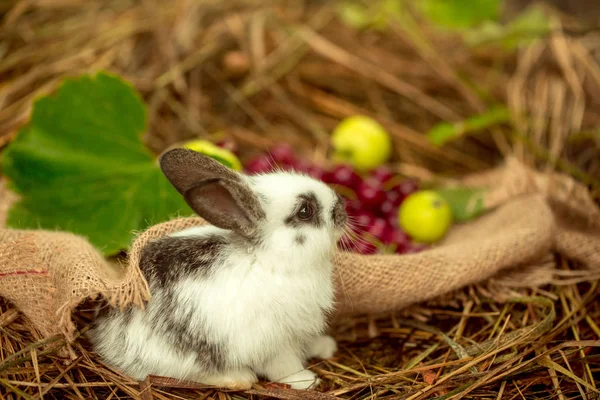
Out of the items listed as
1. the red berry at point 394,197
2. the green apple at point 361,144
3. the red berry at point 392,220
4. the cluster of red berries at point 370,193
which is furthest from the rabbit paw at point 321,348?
the green apple at point 361,144

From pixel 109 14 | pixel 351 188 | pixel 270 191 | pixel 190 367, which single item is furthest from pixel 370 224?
pixel 109 14

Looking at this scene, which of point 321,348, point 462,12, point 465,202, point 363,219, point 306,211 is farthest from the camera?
point 462,12

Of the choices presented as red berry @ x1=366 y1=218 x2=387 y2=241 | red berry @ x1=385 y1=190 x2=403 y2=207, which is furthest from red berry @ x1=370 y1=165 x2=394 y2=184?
red berry @ x1=366 y1=218 x2=387 y2=241

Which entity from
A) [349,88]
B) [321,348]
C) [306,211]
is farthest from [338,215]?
[349,88]

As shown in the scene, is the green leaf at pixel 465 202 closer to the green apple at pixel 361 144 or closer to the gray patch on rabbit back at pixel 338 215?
the green apple at pixel 361 144

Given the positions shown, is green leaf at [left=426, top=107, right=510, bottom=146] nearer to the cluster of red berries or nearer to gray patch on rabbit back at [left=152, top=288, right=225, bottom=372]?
the cluster of red berries

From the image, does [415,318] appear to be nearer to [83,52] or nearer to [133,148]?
[133,148]

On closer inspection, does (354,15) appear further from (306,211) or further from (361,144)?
(306,211)
